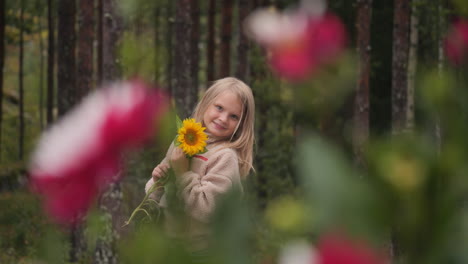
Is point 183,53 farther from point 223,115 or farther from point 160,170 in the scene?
point 160,170

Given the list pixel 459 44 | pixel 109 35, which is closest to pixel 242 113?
pixel 459 44

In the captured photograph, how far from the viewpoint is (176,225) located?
0.50m

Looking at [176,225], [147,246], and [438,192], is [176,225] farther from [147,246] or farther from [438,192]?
[438,192]

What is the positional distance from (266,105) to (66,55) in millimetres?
5317

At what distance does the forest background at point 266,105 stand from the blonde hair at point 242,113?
0.42 meters

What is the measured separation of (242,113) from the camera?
3.44 metres

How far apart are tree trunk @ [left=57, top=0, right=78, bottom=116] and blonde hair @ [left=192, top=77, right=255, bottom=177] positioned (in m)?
8.02

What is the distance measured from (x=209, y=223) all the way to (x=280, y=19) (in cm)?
19

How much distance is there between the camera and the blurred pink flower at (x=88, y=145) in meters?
0.45

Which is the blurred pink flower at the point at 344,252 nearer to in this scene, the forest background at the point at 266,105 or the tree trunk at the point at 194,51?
the forest background at the point at 266,105

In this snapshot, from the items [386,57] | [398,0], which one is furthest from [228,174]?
[386,57]

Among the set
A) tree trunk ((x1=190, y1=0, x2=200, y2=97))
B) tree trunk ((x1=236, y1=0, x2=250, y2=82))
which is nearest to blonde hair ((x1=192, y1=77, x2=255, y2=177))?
tree trunk ((x1=236, y1=0, x2=250, y2=82))

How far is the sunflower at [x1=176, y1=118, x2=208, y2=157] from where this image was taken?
2150 mm

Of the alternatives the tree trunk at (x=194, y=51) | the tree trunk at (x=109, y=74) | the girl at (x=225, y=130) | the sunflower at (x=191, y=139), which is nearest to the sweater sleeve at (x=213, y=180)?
the girl at (x=225, y=130)
